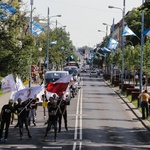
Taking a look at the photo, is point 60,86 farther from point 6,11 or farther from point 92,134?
point 6,11

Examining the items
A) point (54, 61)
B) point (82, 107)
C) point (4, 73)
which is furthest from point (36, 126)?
point (54, 61)

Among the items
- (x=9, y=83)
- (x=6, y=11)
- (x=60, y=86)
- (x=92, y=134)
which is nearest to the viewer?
(x=60, y=86)

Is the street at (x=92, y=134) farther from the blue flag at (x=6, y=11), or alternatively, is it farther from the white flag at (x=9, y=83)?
the blue flag at (x=6, y=11)

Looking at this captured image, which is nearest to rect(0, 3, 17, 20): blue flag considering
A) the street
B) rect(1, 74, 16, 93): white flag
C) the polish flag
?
the street

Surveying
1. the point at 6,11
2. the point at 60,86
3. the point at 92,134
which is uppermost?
the point at 6,11

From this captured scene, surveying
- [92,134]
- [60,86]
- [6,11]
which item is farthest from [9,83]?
[6,11]

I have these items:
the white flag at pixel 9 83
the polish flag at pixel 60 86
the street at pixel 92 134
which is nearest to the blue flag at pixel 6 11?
the street at pixel 92 134

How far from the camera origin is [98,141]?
21.0 meters

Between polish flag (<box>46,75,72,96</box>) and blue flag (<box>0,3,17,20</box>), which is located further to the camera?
blue flag (<box>0,3,17,20</box>)

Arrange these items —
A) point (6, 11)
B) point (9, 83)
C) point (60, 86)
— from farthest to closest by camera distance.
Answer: point (6, 11) → point (9, 83) → point (60, 86)

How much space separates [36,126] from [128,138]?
5238mm

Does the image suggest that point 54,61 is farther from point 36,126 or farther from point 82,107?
point 36,126

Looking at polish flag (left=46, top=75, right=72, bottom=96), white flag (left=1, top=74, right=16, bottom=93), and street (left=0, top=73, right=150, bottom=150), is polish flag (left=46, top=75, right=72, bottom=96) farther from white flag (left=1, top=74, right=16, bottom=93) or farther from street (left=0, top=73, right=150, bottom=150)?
street (left=0, top=73, right=150, bottom=150)

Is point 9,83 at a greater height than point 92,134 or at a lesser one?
greater
